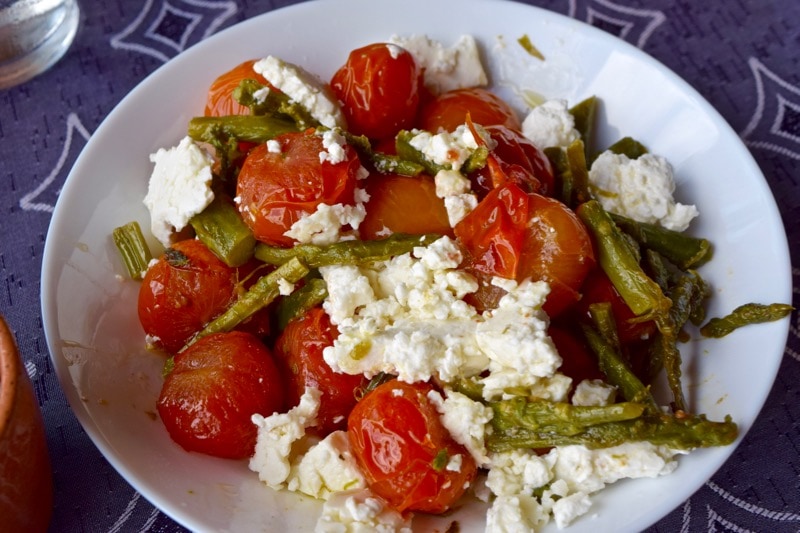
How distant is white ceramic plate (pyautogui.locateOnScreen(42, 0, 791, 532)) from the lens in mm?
2057

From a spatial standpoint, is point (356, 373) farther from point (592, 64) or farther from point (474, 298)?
point (592, 64)

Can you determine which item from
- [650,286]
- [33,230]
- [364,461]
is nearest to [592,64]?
[650,286]

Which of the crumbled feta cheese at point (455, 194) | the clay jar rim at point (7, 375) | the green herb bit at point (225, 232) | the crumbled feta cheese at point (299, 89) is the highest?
the crumbled feta cheese at point (299, 89)

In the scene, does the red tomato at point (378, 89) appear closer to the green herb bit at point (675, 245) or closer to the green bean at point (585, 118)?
the green bean at point (585, 118)

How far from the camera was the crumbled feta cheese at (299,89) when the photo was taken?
2.49 m

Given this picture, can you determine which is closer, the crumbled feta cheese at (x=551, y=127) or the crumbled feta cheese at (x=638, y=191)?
the crumbled feta cheese at (x=638, y=191)

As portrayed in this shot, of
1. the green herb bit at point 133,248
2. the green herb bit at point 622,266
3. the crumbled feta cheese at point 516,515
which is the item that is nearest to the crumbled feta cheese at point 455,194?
the green herb bit at point 622,266

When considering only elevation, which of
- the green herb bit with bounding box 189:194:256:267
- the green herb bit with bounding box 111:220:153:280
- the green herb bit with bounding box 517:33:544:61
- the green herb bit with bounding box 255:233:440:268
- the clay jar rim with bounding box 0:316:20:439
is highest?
the green herb bit with bounding box 517:33:544:61

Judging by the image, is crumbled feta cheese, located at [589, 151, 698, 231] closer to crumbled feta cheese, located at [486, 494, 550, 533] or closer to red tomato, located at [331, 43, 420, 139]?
red tomato, located at [331, 43, 420, 139]

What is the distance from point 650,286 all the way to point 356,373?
80cm

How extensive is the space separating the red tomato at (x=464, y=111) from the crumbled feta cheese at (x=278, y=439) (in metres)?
1.00

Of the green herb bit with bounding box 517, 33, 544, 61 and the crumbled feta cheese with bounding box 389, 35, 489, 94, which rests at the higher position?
the green herb bit with bounding box 517, 33, 544, 61

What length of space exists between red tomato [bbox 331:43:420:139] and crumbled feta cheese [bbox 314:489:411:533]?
3.78ft

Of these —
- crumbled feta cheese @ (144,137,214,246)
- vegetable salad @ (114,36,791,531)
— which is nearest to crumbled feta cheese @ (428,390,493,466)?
vegetable salad @ (114,36,791,531)
